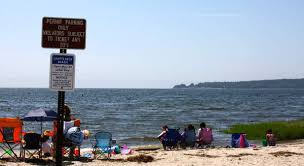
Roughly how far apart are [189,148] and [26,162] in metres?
7.04

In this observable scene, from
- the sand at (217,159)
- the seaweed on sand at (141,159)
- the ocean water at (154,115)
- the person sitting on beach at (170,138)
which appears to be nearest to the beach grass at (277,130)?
the ocean water at (154,115)

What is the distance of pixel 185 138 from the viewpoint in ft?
62.2

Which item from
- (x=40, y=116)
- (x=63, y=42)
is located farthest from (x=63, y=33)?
(x=40, y=116)

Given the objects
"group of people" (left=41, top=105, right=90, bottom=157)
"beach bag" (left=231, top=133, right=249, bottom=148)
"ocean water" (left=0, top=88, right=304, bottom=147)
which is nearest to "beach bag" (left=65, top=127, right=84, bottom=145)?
"group of people" (left=41, top=105, right=90, bottom=157)

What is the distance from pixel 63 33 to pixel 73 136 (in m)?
6.77

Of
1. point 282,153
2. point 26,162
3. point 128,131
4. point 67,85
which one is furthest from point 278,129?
point 67,85

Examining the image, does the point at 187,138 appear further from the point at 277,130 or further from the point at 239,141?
the point at 277,130

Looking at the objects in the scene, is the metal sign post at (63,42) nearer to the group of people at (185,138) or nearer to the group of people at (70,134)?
the group of people at (70,134)

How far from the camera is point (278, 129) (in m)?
31.1

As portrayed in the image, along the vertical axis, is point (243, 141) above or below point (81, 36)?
below

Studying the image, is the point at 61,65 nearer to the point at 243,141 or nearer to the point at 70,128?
the point at 70,128

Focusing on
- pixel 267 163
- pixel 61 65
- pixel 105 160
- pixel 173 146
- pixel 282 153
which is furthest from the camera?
pixel 173 146

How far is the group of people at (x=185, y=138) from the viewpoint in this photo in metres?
18.7

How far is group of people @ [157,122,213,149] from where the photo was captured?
1872 centimetres
